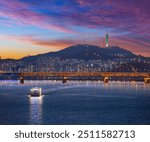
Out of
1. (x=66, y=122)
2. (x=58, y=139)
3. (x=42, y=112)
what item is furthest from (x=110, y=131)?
(x=42, y=112)

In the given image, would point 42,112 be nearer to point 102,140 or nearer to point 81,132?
point 81,132

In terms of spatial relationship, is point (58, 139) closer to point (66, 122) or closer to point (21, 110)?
point (66, 122)

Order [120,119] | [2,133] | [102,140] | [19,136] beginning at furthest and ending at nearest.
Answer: [120,119], [2,133], [19,136], [102,140]

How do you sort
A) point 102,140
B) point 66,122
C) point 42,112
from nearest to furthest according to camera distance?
point 102,140 → point 66,122 → point 42,112

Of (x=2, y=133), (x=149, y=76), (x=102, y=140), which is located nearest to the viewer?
(x=102, y=140)

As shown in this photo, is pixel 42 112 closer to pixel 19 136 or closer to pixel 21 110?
pixel 21 110

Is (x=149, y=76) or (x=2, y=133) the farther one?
(x=149, y=76)

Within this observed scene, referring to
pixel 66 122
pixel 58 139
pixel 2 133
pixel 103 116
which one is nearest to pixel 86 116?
pixel 103 116

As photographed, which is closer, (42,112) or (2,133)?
(2,133)

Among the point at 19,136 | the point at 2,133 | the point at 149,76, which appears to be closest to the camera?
the point at 19,136
